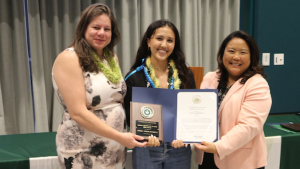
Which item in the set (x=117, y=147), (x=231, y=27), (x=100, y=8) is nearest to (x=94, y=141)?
(x=117, y=147)

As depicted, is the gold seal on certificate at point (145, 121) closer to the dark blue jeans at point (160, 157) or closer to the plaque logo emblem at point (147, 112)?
the plaque logo emblem at point (147, 112)

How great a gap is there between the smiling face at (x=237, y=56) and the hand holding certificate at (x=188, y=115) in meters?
0.25

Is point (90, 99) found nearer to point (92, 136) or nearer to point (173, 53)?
point (92, 136)

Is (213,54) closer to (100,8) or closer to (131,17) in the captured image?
(131,17)

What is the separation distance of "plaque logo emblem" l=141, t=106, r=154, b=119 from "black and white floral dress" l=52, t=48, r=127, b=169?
6.6 inches

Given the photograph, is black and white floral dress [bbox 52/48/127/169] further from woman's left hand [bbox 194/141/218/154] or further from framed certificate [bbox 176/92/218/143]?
woman's left hand [bbox 194/141/218/154]

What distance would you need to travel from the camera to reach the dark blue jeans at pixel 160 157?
147cm

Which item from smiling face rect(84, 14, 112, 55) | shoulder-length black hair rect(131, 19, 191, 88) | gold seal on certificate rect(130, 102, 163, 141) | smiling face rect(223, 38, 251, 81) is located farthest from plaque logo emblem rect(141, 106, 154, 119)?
smiling face rect(223, 38, 251, 81)

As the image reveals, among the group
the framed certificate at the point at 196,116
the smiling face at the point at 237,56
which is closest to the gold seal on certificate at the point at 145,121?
the framed certificate at the point at 196,116

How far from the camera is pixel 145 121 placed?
138cm

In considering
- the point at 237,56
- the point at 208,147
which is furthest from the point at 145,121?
the point at 237,56

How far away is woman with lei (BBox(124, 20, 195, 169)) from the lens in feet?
4.83

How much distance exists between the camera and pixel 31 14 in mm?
2656

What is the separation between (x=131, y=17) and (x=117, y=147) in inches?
77.8
